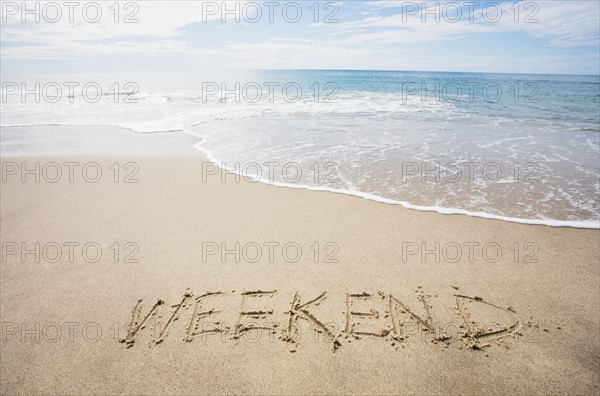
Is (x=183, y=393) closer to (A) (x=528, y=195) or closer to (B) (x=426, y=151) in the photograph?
(A) (x=528, y=195)

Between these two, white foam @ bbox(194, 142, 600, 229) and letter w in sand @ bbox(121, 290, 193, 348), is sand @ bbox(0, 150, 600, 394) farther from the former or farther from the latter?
white foam @ bbox(194, 142, 600, 229)

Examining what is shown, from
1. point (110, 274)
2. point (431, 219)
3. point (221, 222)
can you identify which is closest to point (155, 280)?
point (110, 274)

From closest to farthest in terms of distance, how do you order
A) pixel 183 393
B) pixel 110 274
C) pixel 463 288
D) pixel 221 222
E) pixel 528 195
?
pixel 183 393, pixel 463 288, pixel 110 274, pixel 221 222, pixel 528 195

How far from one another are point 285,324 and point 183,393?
100 centimetres

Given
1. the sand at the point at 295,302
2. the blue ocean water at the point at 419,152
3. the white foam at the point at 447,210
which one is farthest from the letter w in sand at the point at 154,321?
the blue ocean water at the point at 419,152

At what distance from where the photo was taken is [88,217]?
16.2ft

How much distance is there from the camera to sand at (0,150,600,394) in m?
2.52

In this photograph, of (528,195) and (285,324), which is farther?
(528,195)

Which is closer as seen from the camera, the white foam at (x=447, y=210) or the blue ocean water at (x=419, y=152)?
the white foam at (x=447, y=210)

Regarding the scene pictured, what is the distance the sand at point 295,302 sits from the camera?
8.27ft

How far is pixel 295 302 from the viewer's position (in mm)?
3234

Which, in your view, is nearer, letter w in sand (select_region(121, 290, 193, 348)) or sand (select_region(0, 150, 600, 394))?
sand (select_region(0, 150, 600, 394))

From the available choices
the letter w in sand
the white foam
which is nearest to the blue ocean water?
the white foam

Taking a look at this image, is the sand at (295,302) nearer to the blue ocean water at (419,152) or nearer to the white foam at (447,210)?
the white foam at (447,210)
